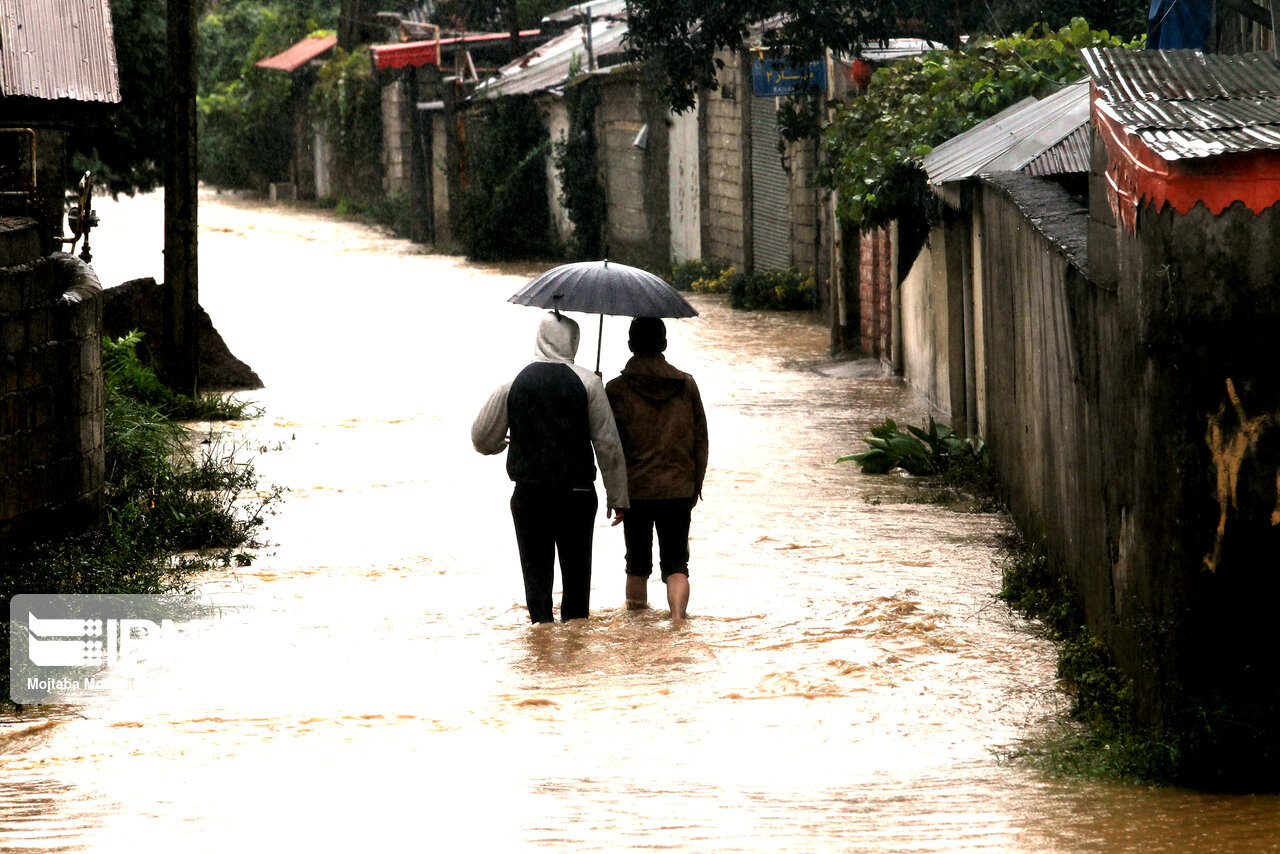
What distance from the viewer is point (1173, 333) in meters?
4.89

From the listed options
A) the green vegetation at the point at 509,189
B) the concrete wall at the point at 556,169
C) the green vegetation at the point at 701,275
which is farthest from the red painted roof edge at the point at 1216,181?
the green vegetation at the point at 509,189

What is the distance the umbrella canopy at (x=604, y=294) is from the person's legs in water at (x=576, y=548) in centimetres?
80

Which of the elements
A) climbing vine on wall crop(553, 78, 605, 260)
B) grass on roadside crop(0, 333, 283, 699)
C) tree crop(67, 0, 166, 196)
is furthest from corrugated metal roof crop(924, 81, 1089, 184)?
climbing vine on wall crop(553, 78, 605, 260)

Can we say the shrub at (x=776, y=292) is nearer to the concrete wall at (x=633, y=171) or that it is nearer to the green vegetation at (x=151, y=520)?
the concrete wall at (x=633, y=171)

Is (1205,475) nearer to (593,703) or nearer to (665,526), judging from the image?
(593,703)

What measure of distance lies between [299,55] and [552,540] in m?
41.5

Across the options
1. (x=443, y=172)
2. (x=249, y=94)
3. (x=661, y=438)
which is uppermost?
(x=249, y=94)

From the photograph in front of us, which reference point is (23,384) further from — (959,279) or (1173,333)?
(959,279)

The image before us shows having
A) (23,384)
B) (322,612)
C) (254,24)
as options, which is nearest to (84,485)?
(23,384)

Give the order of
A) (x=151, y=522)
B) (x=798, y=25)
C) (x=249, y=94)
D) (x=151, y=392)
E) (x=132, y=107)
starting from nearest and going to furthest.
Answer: (x=151, y=522) < (x=151, y=392) < (x=798, y=25) < (x=132, y=107) < (x=249, y=94)

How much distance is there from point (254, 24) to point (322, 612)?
47293 mm

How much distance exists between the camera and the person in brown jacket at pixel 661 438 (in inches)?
279

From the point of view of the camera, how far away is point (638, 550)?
7344 millimetres

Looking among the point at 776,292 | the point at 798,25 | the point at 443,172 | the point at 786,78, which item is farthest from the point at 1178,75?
the point at 443,172
